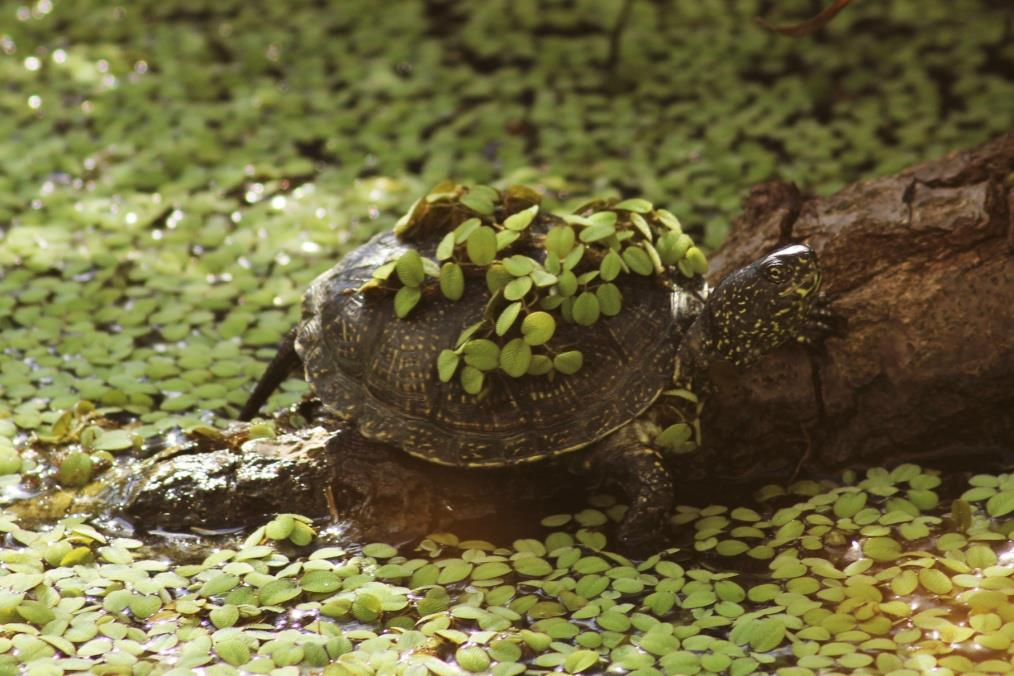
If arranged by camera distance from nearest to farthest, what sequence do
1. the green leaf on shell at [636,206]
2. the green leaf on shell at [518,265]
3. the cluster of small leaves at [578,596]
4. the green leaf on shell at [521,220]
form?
the cluster of small leaves at [578,596]
the green leaf on shell at [518,265]
the green leaf on shell at [521,220]
the green leaf on shell at [636,206]

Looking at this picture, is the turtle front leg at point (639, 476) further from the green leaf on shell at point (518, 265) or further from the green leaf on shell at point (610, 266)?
the green leaf on shell at point (518, 265)

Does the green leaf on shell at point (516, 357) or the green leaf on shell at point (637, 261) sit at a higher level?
the green leaf on shell at point (637, 261)

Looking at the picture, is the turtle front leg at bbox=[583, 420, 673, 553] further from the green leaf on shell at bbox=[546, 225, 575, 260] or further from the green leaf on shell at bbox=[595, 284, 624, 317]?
the green leaf on shell at bbox=[546, 225, 575, 260]

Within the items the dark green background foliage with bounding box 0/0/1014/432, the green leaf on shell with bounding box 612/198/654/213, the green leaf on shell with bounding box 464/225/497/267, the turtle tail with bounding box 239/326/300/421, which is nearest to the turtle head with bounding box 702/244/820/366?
the green leaf on shell with bounding box 612/198/654/213

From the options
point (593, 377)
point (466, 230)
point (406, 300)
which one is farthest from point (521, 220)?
point (593, 377)

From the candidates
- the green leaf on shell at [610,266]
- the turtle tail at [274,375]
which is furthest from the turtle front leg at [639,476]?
the turtle tail at [274,375]

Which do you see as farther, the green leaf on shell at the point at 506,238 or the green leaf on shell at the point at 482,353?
the green leaf on shell at the point at 506,238
